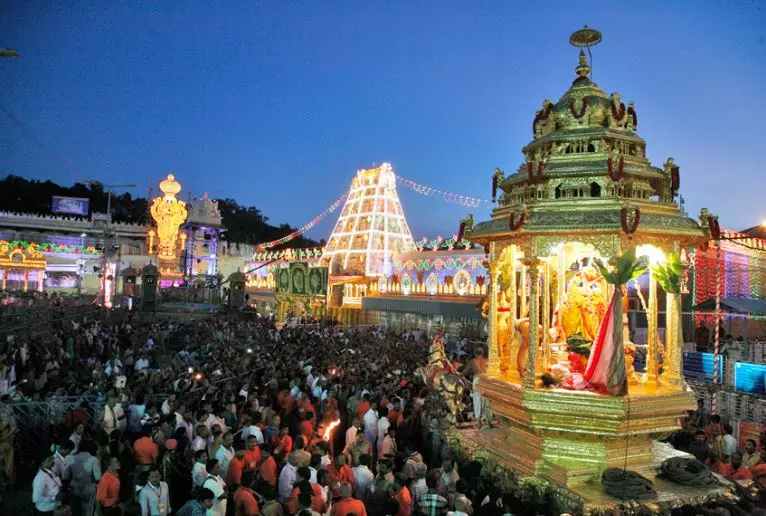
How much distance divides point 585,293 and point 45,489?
7394mm

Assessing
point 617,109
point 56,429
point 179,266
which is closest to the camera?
point 617,109

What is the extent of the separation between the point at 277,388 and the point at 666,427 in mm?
6858

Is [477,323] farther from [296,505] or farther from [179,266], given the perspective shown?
[179,266]

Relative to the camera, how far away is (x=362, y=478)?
6.47 m

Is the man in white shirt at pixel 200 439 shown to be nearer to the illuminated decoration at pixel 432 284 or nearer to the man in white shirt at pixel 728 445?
the man in white shirt at pixel 728 445

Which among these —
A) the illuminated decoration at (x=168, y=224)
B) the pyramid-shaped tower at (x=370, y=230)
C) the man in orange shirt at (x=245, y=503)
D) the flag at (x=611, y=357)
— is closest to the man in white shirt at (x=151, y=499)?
the man in orange shirt at (x=245, y=503)

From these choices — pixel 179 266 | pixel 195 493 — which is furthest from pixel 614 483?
pixel 179 266

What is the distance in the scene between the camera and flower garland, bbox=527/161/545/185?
7227 millimetres

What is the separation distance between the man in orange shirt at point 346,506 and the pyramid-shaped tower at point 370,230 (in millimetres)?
30963

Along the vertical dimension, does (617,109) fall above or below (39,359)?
above

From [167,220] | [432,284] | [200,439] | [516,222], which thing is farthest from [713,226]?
[167,220]

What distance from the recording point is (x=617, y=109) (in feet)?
25.5

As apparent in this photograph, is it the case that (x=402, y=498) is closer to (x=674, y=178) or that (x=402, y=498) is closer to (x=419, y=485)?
(x=419, y=485)

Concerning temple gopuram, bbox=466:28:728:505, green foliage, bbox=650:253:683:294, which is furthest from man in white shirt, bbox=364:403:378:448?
green foliage, bbox=650:253:683:294
